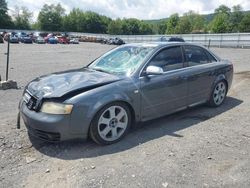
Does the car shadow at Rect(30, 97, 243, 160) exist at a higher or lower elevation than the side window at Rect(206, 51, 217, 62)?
lower

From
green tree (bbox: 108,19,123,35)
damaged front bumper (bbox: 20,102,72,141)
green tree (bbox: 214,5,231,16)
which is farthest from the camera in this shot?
green tree (bbox: 214,5,231,16)

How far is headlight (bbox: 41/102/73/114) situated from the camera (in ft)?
13.0

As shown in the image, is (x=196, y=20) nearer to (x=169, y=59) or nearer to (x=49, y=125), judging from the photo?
(x=169, y=59)

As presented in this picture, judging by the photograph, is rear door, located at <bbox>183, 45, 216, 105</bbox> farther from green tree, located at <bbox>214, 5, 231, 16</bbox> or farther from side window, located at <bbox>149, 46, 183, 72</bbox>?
green tree, located at <bbox>214, 5, 231, 16</bbox>

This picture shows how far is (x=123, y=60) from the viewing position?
17.2 feet

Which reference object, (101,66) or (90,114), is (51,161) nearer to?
(90,114)

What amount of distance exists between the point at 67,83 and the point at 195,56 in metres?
2.84

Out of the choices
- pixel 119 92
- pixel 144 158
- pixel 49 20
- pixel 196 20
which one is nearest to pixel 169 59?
pixel 119 92

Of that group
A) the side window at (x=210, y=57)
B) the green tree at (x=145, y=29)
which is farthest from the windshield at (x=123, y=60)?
the green tree at (x=145, y=29)

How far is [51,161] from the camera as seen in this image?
12.9 feet

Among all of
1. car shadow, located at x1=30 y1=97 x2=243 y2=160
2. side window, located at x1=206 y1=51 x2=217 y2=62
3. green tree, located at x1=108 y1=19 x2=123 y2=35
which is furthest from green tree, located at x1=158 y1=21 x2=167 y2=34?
car shadow, located at x1=30 y1=97 x2=243 y2=160

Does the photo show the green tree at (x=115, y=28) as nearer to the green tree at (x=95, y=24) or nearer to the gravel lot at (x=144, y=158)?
the green tree at (x=95, y=24)

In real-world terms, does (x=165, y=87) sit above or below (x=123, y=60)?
below

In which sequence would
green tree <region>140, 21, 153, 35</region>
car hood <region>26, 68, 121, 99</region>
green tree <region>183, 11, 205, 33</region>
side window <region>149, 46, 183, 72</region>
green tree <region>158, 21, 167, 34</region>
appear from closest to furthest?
car hood <region>26, 68, 121, 99</region> → side window <region>149, 46, 183, 72</region> → green tree <region>183, 11, 205, 33</region> → green tree <region>140, 21, 153, 35</region> → green tree <region>158, 21, 167, 34</region>
